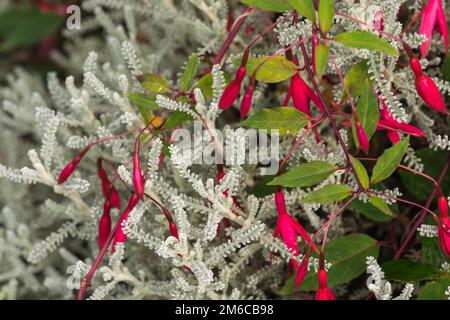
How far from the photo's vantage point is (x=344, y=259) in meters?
0.83

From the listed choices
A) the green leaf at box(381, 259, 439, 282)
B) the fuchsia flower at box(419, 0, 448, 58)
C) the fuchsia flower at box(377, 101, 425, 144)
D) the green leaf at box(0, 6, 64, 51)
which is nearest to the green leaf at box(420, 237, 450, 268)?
the green leaf at box(381, 259, 439, 282)

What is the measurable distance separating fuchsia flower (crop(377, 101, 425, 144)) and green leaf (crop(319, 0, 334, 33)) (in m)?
0.14

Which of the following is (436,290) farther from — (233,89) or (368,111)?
(233,89)

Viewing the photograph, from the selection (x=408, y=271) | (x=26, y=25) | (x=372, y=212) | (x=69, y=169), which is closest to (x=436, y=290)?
(x=408, y=271)

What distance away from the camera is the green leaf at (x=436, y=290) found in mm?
754

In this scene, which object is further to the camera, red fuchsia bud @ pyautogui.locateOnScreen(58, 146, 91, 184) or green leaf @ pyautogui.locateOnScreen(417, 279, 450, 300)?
red fuchsia bud @ pyautogui.locateOnScreen(58, 146, 91, 184)

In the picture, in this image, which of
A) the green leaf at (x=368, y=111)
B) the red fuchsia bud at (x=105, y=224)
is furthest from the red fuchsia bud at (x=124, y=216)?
Result: the green leaf at (x=368, y=111)

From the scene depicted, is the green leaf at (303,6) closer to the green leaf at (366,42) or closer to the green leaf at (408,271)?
the green leaf at (366,42)

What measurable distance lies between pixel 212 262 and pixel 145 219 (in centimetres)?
15

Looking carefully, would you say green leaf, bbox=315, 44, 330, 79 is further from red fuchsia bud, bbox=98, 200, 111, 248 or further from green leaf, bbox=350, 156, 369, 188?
red fuchsia bud, bbox=98, 200, 111, 248

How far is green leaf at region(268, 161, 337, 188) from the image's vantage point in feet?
2.27

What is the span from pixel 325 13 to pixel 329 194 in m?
0.19
